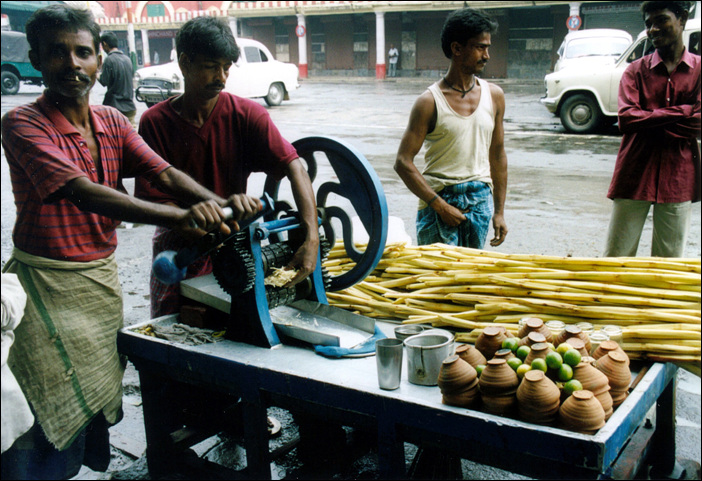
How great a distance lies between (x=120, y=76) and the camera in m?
7.68

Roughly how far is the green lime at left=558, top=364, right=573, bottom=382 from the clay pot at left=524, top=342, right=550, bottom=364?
63 mm

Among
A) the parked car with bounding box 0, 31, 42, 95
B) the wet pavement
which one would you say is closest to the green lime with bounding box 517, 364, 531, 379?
the wet pavement

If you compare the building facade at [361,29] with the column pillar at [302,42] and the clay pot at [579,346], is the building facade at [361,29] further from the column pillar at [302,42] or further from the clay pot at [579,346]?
the clay pot at [579,346]

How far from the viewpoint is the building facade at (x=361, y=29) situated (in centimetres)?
2581

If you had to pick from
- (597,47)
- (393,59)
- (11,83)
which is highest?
(393,59)

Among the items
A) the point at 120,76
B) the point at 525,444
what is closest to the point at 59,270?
the point at 525,444

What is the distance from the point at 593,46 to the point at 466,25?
40.0 ft

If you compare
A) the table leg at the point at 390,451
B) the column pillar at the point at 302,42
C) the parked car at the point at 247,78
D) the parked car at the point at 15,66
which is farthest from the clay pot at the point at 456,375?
the column pillar at the point at 302,42

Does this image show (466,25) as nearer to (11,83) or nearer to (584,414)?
(584,414)

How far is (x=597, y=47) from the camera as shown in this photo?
45.1 feet

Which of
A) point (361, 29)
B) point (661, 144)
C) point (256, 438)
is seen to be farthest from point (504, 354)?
point (361, 29)

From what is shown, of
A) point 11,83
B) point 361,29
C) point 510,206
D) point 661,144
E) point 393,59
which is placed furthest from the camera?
point 361,29

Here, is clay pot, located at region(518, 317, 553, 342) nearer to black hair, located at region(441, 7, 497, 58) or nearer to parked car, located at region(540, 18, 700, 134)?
black hair, located at region(441, 7, 497, 58)

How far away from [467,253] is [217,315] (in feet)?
3.51
